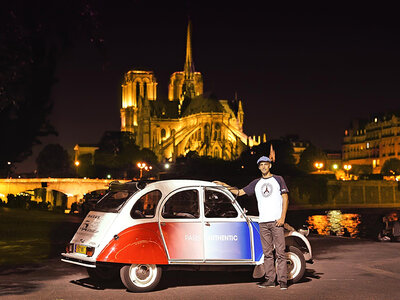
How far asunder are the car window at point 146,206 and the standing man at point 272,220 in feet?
5.77

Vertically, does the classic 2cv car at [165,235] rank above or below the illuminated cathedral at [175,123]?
below

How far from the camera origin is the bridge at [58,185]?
90500 mm

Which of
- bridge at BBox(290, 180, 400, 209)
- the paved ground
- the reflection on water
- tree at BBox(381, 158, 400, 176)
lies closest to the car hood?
the paved ground

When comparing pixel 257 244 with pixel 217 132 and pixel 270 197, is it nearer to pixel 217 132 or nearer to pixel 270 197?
pixel 270 197

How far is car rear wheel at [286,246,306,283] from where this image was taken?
452 inches

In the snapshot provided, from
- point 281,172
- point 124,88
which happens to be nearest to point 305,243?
point 281,172

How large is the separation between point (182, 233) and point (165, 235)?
32 cm

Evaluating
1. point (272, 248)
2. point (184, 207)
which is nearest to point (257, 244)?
point (272, 248)

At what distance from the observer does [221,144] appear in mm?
167625

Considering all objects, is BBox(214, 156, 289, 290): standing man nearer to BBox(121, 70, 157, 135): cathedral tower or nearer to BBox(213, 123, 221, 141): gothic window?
BBox(213, 123, 221, 141): gothic window

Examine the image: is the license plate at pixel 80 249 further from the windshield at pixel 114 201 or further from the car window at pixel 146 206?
the car window at pixel 146 206

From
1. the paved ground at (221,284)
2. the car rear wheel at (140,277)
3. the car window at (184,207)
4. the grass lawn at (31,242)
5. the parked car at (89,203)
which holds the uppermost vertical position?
the parked car at (89,203)

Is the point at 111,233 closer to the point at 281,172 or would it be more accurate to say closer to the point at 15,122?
the point at 15,122

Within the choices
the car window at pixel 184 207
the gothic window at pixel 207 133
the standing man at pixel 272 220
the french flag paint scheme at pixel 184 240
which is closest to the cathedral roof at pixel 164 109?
the gothic window at pixel 207 133
